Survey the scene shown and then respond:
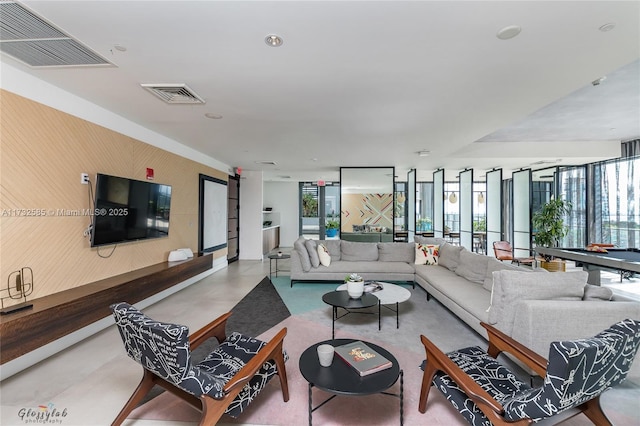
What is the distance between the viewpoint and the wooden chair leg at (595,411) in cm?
152

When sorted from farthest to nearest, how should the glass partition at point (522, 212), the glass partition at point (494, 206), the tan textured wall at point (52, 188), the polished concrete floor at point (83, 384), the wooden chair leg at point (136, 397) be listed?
the glass partition at point (494, 206) < the glass partition at point (522, 212) < the tan textured wall at point (52, 188) < the polished concrete floor at point (83, 384) < the wooden chair leg at point (136, 397)

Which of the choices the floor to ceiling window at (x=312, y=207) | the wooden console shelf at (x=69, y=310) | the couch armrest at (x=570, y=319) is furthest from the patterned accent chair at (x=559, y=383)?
the floor to ceiling window at (x=312, y=207)

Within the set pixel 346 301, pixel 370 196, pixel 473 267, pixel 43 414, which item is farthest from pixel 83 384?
pixel 370 196

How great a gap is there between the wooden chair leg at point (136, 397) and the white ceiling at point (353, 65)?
7.89 ft

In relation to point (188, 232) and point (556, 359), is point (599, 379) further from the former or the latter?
point (188, 232)

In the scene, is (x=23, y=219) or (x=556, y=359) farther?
(x=23, y=219)

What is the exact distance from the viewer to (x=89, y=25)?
1.92m

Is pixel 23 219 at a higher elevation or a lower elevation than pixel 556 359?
higher

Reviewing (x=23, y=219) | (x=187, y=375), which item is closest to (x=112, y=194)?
(x=23, y=219)

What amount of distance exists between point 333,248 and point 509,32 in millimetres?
4576

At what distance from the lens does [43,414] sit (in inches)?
78.8

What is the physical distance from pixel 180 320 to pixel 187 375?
256 centimetres

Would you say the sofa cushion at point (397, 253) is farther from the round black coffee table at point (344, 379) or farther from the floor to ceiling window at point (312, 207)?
the floor to ceiling window at point (312, 207)

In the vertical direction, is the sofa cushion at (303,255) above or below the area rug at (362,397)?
above
